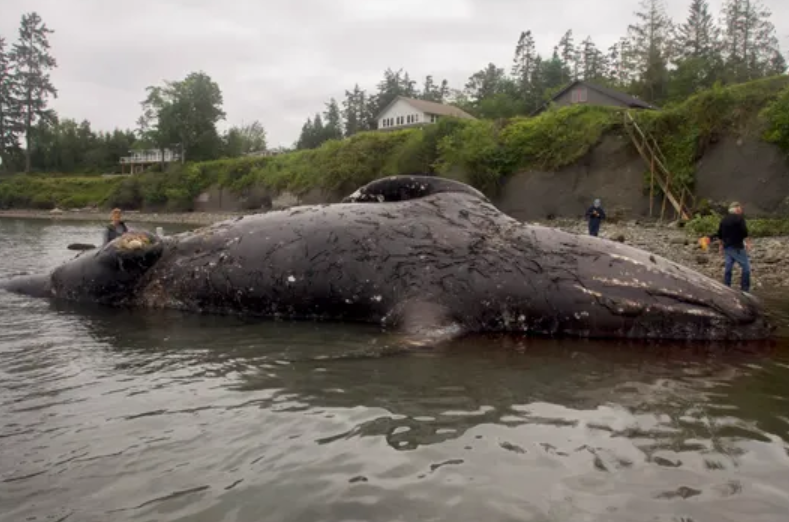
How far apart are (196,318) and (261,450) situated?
4.33m

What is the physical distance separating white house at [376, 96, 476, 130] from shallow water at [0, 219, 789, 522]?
2521 inches

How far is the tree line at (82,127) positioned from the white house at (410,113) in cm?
2378

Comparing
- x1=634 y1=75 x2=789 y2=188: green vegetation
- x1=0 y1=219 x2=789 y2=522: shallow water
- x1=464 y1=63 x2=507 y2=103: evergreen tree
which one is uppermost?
x1=464 y1=63 x2=507 y2=103: evergreen tree

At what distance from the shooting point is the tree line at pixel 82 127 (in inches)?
2926

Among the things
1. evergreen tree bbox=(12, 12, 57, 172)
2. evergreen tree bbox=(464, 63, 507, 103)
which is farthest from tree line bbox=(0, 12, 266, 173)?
evergreen tree bbox=(464, 63, 507, 103)

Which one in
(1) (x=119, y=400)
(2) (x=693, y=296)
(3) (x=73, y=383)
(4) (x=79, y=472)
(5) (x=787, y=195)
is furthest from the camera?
(5) (x=787, y=195)

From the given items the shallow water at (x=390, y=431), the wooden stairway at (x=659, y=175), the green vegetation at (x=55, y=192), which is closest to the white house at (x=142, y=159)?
the green vegetation at (x=55, y=192)

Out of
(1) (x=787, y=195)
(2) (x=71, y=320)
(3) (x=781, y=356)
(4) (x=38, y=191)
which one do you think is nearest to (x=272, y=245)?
(2) (x=71, y=320)

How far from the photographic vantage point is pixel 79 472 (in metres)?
3.03

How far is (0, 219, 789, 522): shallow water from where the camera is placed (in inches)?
107

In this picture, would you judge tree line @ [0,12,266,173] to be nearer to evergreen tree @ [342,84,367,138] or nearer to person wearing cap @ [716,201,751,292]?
evergreen tree @ [342,84,367,138]

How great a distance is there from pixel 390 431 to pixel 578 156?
3028 cm

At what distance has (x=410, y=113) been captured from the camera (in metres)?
70.1

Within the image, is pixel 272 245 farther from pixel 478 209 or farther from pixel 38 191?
pixel 38 191
